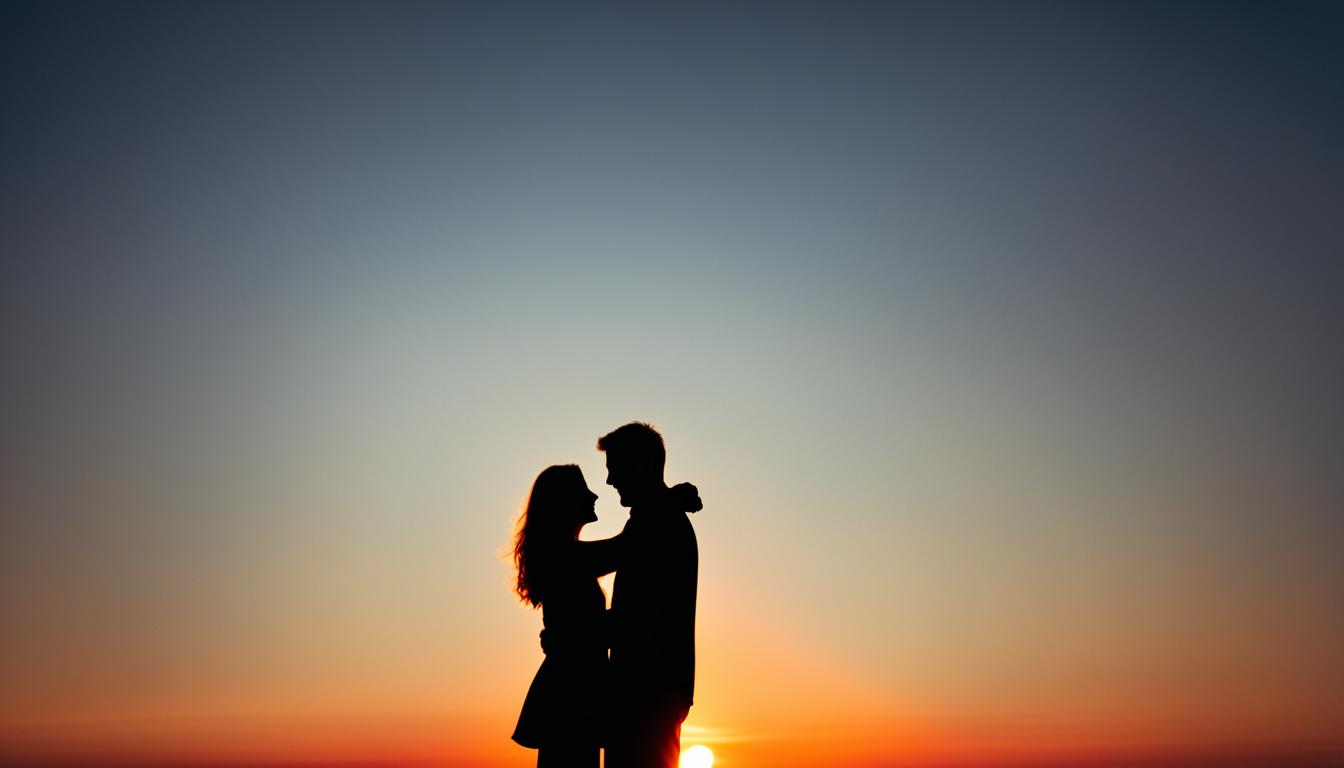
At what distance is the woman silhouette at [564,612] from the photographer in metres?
8.25

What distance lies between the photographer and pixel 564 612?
8531 mm

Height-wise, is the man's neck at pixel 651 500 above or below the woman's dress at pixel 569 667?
above

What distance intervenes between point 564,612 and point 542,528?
1.96 ft

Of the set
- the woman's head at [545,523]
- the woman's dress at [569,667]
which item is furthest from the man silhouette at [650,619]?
the woman's head at [545,523]

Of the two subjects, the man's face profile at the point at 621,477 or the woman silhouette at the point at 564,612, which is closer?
the man's face profile at the point at 621,477

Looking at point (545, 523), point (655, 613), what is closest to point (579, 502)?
point (545, 523)

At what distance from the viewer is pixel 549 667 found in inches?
336

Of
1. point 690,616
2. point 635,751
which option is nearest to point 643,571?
point 690,616

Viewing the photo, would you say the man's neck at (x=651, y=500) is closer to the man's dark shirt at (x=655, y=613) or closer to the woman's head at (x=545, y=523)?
the man's dark shirt at (x=655, y=613)

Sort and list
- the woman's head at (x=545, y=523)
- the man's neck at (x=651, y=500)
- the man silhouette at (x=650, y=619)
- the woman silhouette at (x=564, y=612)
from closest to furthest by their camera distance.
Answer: the man silhouette at (x=650, y=619) → the man's neck at (x=651, y=500) → the woman silhouette at (x=564, y=612) → the woman's head at (x=545, y=523)

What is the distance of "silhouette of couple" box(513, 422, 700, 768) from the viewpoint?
24.3ft

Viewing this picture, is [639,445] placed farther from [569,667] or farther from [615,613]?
[569,667]

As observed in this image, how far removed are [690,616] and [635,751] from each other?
862 mm

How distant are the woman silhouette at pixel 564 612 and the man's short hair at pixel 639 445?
845mm
